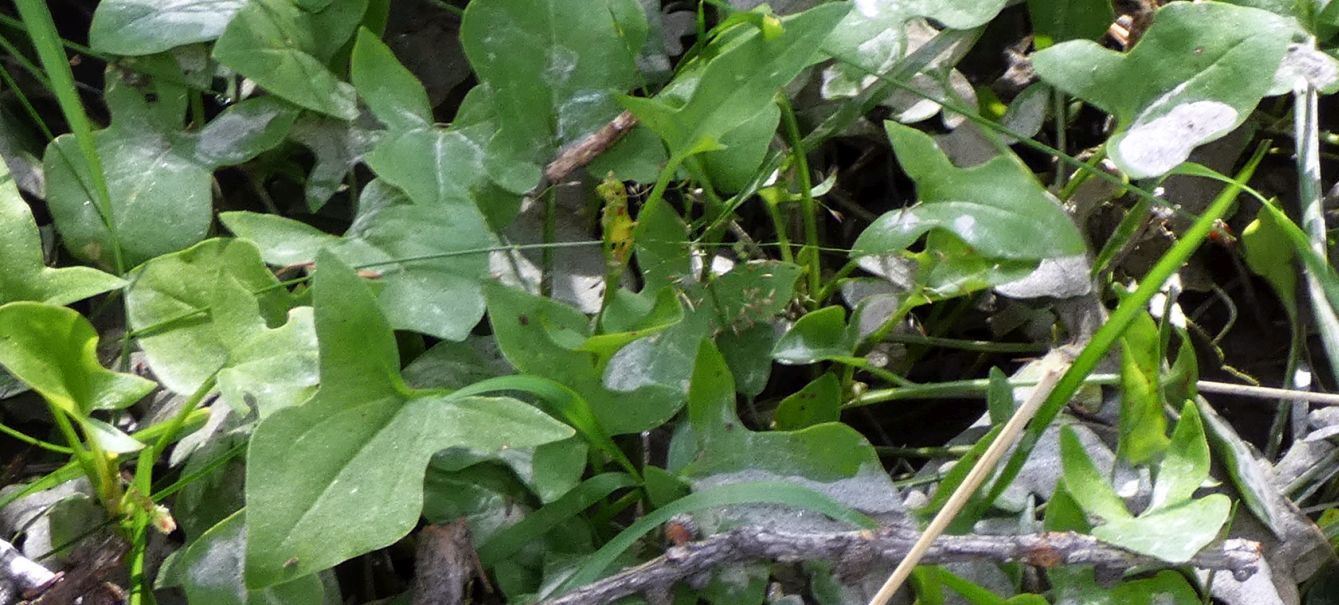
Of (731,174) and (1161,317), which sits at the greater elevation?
(731,174)

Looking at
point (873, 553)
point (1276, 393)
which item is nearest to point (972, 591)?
point (873, 553)

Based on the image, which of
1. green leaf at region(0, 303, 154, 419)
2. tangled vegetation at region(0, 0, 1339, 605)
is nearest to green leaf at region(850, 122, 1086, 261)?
tangled vegetation at region(0, 0, 1339, 605)

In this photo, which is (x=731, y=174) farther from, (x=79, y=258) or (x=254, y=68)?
(x=79, y=258)

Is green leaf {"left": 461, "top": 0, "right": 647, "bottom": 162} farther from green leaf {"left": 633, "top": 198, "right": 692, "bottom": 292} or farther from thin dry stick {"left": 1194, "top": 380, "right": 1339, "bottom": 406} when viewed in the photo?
thin dry stick {"left": 1194, "top": 380, "right": 1339, "bottom": 406}

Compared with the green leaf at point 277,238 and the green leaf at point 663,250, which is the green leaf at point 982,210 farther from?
the green leaf at point 277,238

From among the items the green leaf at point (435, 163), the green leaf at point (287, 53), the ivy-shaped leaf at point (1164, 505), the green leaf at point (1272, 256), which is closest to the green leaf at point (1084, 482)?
the ivy-shaped leaf at point (1164, 505)

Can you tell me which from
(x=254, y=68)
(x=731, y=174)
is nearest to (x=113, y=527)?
(x=254, y=68)
